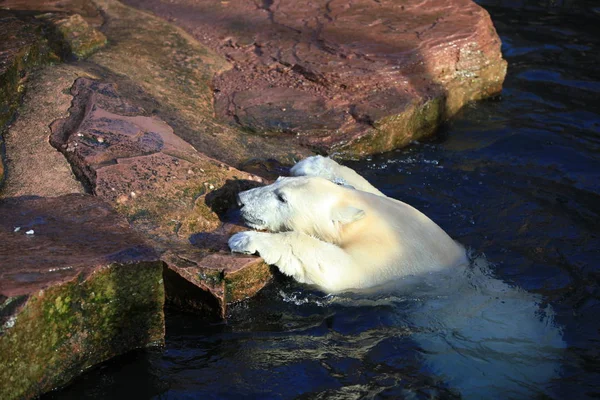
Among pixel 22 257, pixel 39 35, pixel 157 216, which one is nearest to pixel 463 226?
pixel 157 216

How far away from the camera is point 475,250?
5629 mm

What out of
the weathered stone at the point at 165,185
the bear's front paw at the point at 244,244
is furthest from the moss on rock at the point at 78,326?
the bear's front paw at the point at 244,244

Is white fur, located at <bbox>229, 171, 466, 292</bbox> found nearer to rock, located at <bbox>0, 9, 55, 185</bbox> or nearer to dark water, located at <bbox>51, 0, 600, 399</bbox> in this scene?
dark water, located at <bbox>51, 0, 600, 399</bbox>

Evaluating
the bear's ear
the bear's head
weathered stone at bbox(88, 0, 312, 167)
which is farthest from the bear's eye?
weathered stone at bbox(88, 0, 312, 167)

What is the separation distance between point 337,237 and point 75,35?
3665 millimetres

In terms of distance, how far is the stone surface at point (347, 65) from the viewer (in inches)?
278

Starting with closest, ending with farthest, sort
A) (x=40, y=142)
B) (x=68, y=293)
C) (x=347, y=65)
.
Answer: (x=68, y=293) < (x=40, y=142) < (x=347, y=65)

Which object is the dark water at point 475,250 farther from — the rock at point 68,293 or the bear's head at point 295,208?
the bear's head at point 295,208

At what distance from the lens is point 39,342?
3.77 meters

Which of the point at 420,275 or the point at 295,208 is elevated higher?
the point at 295,208

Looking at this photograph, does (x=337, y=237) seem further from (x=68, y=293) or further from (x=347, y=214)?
(x=68, y=293)

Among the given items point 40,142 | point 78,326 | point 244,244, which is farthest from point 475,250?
point 40,142

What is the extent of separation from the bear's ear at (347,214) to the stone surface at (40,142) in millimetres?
1732

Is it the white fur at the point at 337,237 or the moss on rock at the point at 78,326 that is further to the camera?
the white fur at the point at 337,237
